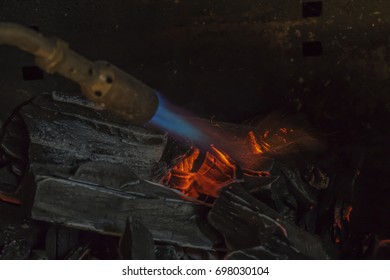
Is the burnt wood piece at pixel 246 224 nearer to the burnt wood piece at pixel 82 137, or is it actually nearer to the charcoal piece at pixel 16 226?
the burnt wood piece at pixel 82 137

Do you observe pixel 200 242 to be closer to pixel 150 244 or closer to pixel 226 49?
pixel 150 244

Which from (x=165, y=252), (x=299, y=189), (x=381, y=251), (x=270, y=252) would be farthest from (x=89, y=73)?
(x=381, y=251)

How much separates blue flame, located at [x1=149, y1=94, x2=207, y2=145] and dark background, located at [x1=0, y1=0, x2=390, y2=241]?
0.29 m

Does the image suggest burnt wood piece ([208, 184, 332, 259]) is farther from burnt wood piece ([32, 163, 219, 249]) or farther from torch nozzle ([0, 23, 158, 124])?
torch nozzle ([0, 23, 158, 124])

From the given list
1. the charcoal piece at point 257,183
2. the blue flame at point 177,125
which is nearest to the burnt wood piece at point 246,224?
the charcoal piece at point 257,183

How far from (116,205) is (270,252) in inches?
23.5

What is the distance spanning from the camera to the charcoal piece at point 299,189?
260 centimetres

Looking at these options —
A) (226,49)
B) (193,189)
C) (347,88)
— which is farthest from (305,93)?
(193,189)

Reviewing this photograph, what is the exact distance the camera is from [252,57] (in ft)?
9.55

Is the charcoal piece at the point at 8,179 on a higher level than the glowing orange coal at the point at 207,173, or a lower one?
higher

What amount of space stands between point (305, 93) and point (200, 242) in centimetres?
102

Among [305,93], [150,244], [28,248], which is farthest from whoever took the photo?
[305,93]

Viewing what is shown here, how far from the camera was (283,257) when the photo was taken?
223cm

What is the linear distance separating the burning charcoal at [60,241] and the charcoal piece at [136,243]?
269 mm
